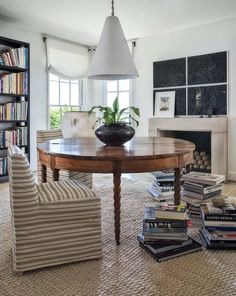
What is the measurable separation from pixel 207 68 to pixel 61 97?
8.76ft

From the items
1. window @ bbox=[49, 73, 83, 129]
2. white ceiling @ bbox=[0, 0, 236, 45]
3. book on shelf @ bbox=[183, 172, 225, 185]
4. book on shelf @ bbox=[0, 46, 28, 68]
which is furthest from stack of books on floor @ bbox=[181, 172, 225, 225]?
window @ bbox=[49, 73, 83, 129]

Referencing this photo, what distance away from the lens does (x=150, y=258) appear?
76.5 inches

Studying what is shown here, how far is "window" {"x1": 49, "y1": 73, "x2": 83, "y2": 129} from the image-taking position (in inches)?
215

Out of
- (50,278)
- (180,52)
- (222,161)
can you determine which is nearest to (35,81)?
(180,52)

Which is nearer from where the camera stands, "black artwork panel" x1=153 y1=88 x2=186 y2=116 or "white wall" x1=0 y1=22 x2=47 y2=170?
"black artwork panel" x1=153 y1=88 x2=186 y2=116

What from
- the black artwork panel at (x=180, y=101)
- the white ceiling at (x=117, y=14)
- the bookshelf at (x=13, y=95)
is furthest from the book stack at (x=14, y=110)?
the black artwork panel at (x=180, y=101)

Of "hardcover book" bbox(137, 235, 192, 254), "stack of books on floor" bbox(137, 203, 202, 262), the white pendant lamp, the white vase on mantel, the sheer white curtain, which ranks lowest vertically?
"hardcover book" bbox(137, 235, 192, 254)

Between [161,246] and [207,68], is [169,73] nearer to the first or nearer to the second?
[207,68]

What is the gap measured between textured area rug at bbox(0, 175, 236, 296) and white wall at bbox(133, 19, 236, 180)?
2.87 meters

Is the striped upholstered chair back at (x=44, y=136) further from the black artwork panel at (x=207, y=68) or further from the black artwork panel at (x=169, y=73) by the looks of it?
the black artwork panel at (x=207, y=68)

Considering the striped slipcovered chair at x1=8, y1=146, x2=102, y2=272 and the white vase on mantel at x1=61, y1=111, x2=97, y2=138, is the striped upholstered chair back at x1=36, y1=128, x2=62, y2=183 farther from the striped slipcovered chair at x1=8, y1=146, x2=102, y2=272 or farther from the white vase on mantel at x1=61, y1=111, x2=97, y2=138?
the striped slipcovered chair at x1=8, y1=146, x2=102, y2=272

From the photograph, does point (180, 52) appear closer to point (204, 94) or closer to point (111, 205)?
point (204, 94)

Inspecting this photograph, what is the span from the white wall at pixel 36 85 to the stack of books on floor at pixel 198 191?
3188 millimetres

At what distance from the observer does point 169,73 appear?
5.02m
